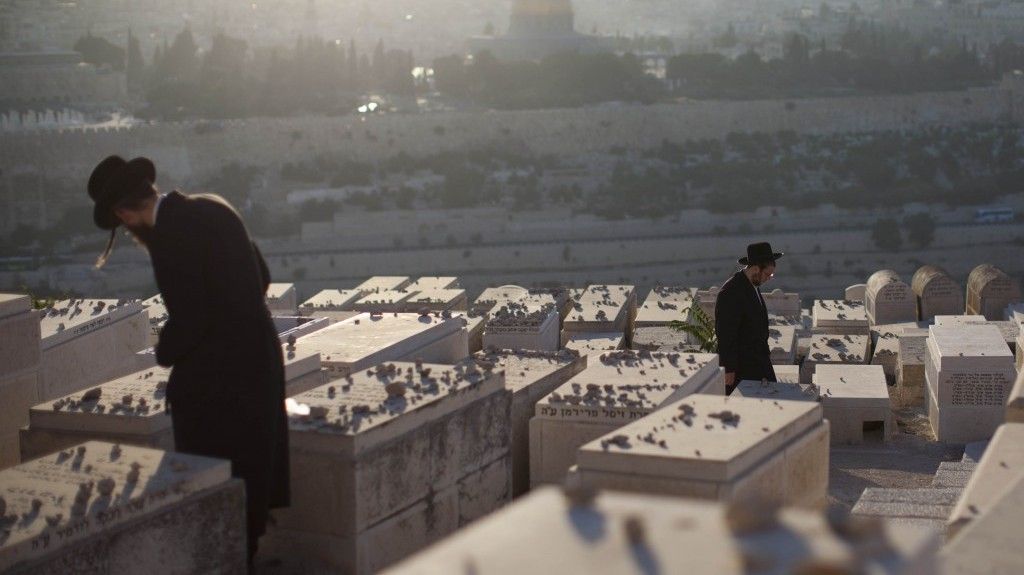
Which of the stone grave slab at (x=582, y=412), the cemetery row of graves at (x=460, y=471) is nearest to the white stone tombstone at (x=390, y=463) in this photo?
the cemetery row of graves at (x=460, y=471)

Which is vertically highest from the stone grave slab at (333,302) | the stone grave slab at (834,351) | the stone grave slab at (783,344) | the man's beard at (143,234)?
the man's beard at (143,234)

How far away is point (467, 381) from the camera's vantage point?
4535 mm

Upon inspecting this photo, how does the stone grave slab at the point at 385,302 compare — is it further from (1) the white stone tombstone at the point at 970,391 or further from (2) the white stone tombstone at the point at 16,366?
(2) the white stone tombstone at the point at 16,366

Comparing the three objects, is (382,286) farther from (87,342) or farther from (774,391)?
(774,391)

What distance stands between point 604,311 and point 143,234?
4918 millimetres

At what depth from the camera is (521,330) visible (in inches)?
300

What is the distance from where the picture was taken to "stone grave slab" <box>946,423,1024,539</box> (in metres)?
3.40

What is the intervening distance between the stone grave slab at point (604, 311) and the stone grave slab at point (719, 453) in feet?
12.6

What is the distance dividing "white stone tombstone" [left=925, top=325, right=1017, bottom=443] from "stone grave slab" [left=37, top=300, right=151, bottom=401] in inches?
136

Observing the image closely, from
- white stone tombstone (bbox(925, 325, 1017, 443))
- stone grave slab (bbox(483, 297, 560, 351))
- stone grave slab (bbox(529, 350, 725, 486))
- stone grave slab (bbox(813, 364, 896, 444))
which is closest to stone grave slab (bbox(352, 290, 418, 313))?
stone grave slab (bbox(483, 297, 560, 351))

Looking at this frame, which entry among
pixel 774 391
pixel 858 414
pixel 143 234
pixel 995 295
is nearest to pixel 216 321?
pixel 143 234

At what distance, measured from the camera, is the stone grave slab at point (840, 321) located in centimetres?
1055

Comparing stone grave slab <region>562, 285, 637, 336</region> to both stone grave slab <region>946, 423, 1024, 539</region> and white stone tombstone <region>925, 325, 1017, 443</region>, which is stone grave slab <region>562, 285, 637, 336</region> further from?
stone grave slab <region>946, 423, 1024, 539</region>

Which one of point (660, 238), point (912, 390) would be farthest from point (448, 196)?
point (912, 390)
